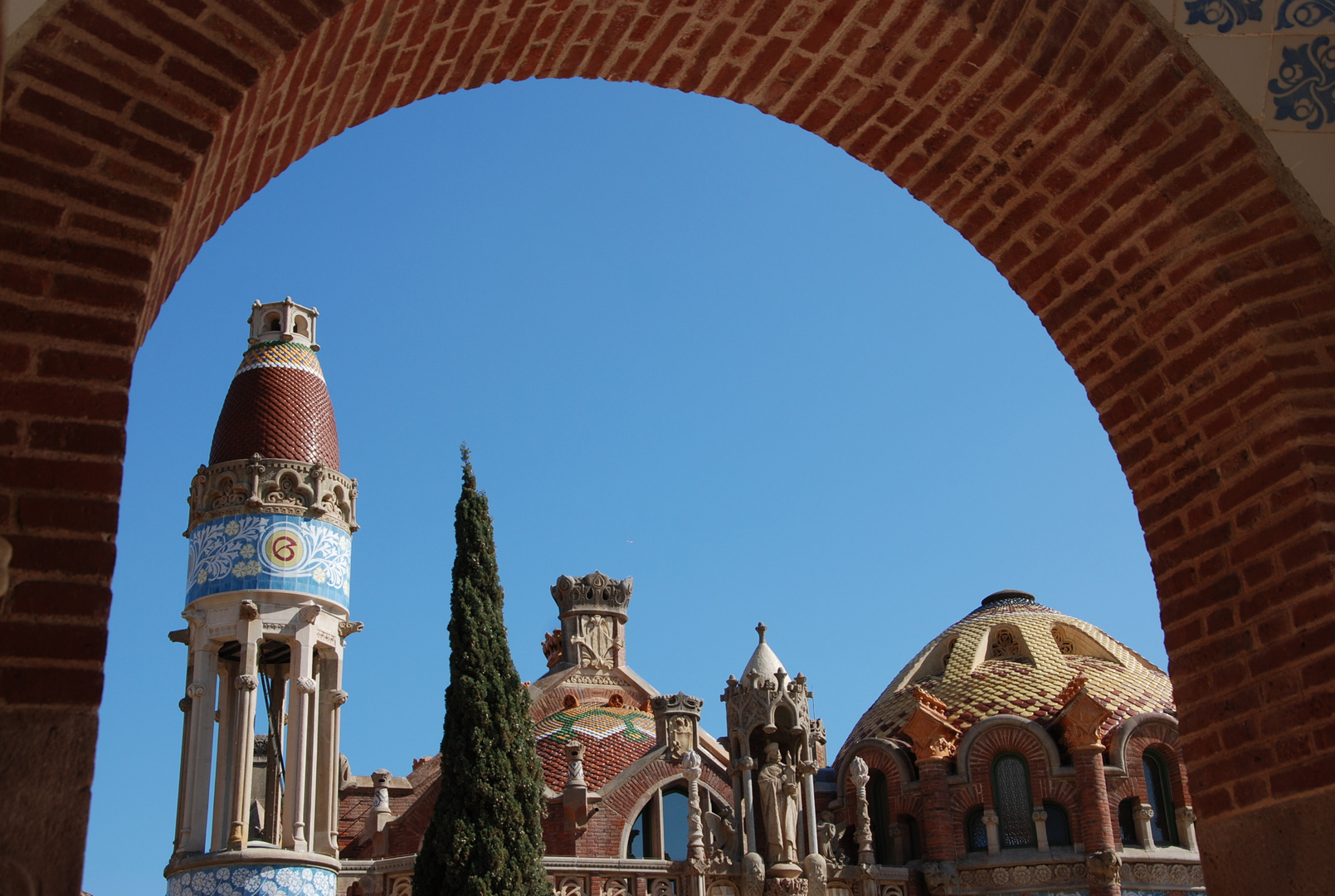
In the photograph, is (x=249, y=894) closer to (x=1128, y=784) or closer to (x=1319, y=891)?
(x=1319, y=891)

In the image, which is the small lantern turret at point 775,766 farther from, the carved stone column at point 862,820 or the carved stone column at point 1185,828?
the carved stone column at point 1185,828

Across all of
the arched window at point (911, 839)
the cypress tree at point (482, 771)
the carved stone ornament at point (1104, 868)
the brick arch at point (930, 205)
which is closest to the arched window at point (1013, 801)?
the carved stone ornament at point (1104, 868)

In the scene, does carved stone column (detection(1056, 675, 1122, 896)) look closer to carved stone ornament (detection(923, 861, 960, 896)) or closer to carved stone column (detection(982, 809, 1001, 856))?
carved stone column (detection(982, 809, 1001, 856))

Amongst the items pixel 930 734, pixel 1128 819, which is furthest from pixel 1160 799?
pixel 930 734

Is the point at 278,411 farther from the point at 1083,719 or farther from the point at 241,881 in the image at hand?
the point at 1083,719

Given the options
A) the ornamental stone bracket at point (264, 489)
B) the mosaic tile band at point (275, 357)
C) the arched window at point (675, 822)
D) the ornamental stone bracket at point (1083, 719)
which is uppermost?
the mosaic tile band at point (275, 357)

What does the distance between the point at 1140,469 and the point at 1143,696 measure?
26.6 metres

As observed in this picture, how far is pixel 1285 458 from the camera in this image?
3.65 m

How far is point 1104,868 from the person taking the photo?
82.4 ft

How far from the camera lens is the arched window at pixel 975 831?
2653cm

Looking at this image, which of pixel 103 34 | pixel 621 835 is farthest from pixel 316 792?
pixel 103 34

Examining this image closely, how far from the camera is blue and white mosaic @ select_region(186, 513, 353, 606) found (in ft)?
54.9

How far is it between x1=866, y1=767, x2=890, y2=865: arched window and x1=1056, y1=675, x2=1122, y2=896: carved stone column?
4051 mm

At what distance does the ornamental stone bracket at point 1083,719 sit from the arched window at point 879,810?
4.09 m
